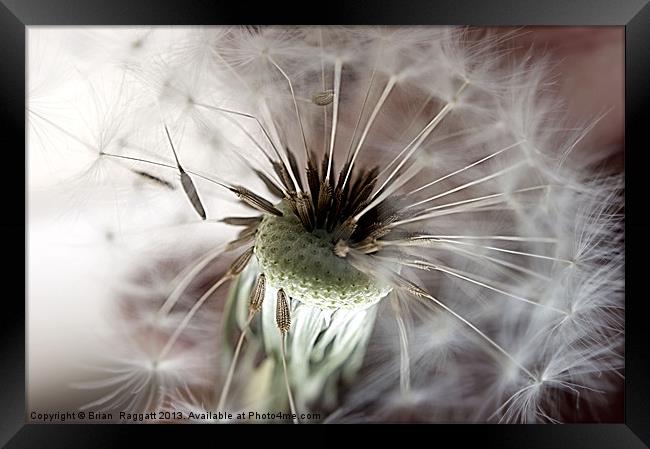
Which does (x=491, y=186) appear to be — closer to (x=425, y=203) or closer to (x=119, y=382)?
(x=425, y=203)

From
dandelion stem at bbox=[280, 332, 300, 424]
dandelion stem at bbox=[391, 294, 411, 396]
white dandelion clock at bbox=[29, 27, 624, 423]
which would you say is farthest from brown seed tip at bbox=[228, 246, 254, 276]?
dandelion stem at bbox=[391, 294, 411, 396]

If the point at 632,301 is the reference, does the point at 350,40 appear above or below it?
above

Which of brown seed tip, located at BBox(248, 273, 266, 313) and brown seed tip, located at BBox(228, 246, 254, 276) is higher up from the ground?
brown seed tip, located at BBox(228, 246, 254, 276)

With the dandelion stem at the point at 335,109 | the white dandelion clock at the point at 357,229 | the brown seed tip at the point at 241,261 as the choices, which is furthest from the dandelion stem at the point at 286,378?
the dandelion stem at the point at 335,109

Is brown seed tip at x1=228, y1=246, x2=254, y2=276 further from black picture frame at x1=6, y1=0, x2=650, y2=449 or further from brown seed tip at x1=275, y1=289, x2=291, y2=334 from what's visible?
black picture frame at x1=6, y1=0, x2=650, y2=449

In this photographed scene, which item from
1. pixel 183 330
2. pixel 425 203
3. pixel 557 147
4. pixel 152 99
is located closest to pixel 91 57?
pixel 152 99

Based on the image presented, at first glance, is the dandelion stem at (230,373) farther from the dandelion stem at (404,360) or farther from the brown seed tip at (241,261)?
the dandelion stem at (404,360)

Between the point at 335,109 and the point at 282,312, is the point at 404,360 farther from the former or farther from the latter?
the point at 335,109
